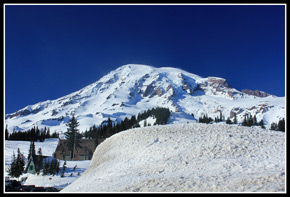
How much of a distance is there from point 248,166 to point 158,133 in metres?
9.41

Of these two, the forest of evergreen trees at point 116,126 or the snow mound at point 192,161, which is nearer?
the snow mound at point 192,161

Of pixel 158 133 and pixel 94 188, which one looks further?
pixel 158 133

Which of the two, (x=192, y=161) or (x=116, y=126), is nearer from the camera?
(x=192, y=161)

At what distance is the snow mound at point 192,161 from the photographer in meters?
10.6

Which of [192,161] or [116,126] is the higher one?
[116,126]

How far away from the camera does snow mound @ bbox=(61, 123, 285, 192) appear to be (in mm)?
10570

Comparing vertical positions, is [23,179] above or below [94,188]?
below

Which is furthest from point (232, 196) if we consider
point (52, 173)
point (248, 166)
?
point (52, 173)

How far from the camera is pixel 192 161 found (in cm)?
1506

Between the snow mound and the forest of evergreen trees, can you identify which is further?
the forest of evergreen trees

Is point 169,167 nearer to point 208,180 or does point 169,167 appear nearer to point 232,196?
point 208,180

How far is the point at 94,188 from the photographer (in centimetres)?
1326

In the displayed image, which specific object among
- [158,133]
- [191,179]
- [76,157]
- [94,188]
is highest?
[158,133]

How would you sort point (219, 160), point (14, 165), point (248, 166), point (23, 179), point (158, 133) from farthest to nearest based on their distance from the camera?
point (14, 165)
point (23, 179)
point (158, 133)
point (219, 160)
point (248, 166)
